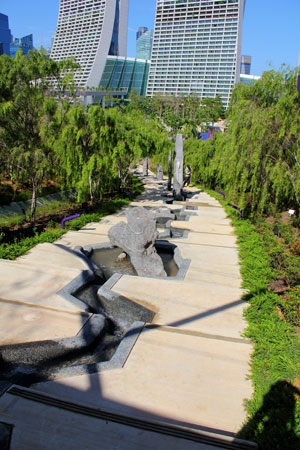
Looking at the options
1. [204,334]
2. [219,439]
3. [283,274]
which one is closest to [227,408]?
[219,439]

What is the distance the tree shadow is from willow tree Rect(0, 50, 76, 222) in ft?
29.7

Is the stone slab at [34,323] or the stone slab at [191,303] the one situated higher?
the stone slab at [191,303]

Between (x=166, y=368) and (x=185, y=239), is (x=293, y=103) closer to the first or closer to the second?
(x=185, y=239)

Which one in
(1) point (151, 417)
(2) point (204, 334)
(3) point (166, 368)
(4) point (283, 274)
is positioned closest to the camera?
(1) point (151, 417)

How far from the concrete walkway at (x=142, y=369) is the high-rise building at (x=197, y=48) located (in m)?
101

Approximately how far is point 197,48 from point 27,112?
369 feet

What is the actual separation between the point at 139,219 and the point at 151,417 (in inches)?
236

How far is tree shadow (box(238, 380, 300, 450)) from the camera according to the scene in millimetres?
3398

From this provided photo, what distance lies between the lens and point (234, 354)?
502cm

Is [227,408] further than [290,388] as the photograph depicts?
No

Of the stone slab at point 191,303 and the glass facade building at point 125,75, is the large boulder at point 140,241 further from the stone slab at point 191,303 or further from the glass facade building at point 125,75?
the glass facade building at point 125,75

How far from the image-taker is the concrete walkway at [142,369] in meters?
3.38

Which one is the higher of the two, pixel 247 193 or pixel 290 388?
pixel 247 193

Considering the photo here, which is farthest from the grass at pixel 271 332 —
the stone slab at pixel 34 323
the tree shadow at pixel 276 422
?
the stone slab at pixel 34 323
